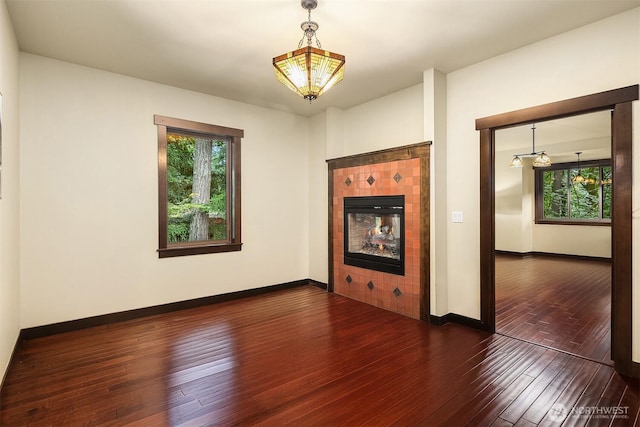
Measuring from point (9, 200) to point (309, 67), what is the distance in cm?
261

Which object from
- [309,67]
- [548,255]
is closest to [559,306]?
[309,67]

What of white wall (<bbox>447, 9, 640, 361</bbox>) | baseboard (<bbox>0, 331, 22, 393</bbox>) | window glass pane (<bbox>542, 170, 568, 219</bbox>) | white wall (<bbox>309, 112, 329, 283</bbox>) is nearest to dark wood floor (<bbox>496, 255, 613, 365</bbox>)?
white wall (<bbox>447, 9, 640, 361</bbox>)

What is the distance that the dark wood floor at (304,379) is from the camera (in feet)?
6.65

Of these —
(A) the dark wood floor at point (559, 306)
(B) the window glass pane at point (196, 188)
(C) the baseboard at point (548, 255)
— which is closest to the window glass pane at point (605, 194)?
(C) the baseboard at point (548, 255)

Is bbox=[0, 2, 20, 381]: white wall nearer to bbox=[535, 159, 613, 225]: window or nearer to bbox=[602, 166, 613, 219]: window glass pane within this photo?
bbox=[535, 159, 613, 225]: window

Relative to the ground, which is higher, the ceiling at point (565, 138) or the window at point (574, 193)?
the ceiling at point (565, 138)

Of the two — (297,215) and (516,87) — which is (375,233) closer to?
(297,215)

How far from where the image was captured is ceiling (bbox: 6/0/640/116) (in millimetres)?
2520

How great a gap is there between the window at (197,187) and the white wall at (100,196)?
0.11m

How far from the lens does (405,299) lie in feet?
12.8

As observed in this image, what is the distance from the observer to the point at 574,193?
8359 millimetres

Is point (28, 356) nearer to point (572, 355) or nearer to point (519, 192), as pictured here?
point (572, 355)

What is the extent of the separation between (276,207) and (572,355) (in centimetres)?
386

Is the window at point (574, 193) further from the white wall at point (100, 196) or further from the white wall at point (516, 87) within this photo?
the white wall at point (100, 196)
